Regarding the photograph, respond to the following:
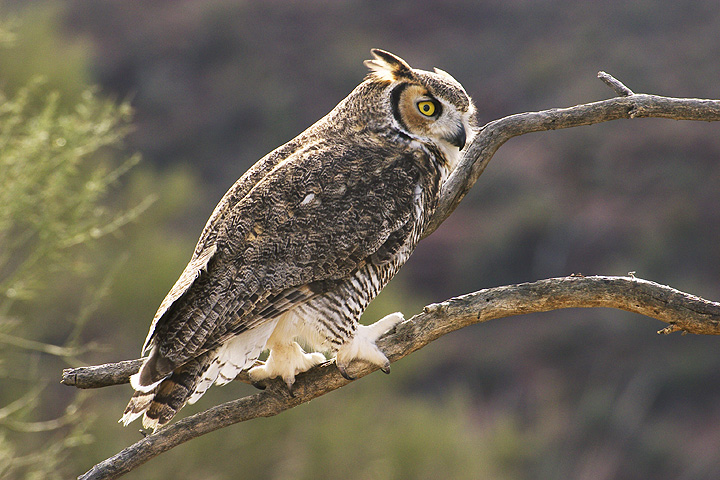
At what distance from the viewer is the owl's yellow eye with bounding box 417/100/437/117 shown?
306 centimetres

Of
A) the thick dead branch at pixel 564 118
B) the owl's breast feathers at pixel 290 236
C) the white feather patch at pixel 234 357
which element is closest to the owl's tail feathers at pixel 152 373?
the owl's breast feathers at pixel 290 236

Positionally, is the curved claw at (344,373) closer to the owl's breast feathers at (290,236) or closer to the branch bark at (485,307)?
the branch bark at (485,307)

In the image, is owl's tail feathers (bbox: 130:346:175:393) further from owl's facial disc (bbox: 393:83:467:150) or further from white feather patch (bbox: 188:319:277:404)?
owl's facial disc (bbox: 393:83:467:150)

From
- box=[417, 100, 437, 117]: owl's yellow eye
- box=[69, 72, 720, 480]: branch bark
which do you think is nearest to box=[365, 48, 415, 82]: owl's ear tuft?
box=[417, 100, 437, 117]: owl's yellow eye

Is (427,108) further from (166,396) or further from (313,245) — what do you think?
(166,396)

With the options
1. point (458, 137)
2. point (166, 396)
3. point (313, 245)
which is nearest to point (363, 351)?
point (313, 245)

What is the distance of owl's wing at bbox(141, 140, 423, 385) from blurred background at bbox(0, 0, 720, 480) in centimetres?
180

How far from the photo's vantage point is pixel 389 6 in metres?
26.5

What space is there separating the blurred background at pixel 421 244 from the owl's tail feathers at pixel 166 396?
1.81 metres

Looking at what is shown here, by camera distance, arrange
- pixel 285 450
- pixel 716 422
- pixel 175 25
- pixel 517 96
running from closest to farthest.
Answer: pixel 285 450 → pixel 716 422 → pixel 517 96 → pixel 175 25

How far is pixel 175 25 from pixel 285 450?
18012 millimetres

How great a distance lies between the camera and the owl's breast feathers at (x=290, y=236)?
2625 millimetres

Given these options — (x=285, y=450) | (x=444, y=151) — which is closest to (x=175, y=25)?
(x=285, y=450)

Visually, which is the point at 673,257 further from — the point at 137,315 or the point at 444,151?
the point at 444,151
